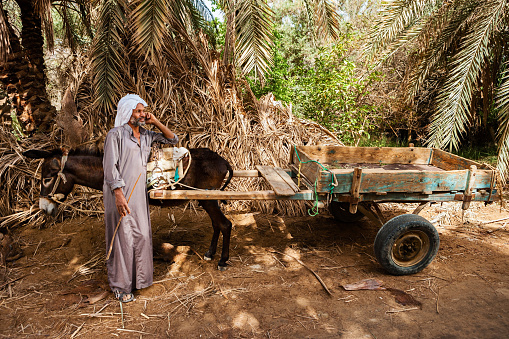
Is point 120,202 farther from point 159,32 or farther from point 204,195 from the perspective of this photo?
point 159,32

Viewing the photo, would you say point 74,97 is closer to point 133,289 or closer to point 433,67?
point 133,289

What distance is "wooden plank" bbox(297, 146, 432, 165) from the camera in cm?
466

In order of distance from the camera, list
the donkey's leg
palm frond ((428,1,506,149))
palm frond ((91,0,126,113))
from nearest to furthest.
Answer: the donkey's leg → palm frond ((91,0,126,113)) → palm frond ((428,1,506,149))

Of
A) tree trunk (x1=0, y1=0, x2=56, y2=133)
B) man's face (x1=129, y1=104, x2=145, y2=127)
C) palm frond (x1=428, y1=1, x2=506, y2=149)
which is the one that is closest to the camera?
man's face (x1=129, y1=104, x2=145, y2=127)

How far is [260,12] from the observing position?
4859 millimetres

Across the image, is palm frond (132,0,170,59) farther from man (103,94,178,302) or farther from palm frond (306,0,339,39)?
palm frond (306,0,339,39)

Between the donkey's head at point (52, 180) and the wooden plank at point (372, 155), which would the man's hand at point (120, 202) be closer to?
the donkey's head at point (52, 180)

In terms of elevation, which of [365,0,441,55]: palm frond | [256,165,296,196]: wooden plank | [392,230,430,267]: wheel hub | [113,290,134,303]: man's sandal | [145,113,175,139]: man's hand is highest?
[365,0,441,55]: palm frond

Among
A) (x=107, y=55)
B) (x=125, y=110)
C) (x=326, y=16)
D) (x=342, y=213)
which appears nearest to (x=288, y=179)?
(x=342, y=213)

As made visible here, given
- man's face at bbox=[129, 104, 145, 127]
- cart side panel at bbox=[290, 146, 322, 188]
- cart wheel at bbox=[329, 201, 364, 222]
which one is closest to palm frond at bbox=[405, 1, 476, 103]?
cart wheel at bbox=[329, 201, 364, 222]

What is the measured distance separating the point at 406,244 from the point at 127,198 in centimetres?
296

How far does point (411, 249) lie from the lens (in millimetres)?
3695

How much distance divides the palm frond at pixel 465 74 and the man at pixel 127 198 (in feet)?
17.7

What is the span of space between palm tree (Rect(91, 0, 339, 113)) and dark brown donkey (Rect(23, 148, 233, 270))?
5.74ft
